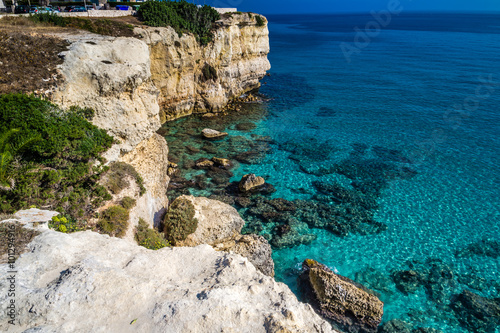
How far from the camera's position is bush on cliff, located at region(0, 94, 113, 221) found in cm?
1275

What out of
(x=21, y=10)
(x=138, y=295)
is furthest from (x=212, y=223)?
(x=21, y=10)

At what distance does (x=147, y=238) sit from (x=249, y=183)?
10.6 meters

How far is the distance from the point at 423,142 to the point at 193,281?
102 feet

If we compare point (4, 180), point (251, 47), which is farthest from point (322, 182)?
point (251, 47)

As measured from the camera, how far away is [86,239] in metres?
10.3

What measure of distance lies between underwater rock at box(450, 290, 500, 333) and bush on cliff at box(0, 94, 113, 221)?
18532 mm

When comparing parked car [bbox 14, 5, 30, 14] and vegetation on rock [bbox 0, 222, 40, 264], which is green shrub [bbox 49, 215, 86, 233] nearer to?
vegetation on rock [bbox 0, 222, 40, 264]

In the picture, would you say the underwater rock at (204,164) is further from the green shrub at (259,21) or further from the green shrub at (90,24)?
the green shrub at (259,21)

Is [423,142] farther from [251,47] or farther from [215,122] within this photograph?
[251,47]

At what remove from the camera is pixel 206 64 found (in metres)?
38.9

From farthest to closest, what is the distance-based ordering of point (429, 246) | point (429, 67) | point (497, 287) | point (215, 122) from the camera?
1. point (429, 67)
2. point (215, 122)
3. point (429, 246)
4. point (497, 287)

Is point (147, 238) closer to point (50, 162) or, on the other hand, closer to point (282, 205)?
point (50, 162)

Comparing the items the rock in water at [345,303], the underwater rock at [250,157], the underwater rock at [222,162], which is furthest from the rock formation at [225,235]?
the underwater rock at [250,157]

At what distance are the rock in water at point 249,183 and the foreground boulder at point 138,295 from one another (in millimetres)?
13674
